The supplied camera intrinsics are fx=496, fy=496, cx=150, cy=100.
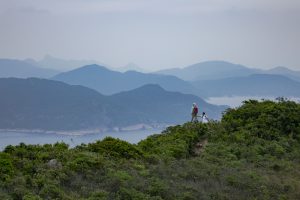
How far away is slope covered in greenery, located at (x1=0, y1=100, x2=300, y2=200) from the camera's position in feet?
31.7

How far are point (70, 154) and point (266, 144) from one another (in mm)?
6914

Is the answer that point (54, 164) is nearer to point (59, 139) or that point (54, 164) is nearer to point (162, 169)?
point (162, 169)

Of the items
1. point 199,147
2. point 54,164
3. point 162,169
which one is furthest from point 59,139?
point 162,169

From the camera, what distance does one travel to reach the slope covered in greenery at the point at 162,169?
9.66 meters

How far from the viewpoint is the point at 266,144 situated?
1576cm

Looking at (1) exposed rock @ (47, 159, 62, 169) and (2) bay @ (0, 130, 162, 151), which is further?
(2) bay @ (0, 130, 162, 151)

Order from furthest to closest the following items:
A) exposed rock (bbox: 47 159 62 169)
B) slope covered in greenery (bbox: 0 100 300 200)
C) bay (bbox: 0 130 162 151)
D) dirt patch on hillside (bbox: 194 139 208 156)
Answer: dirt patch on hillside (bbox: 194 139 208 156), bay (bbox: 0 130 162 151), exposed rock (bbox: 47 159 62 169), slope covered in greenery (bbox: 0 100 300 200)

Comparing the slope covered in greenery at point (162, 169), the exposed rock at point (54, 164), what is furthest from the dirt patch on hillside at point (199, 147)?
the exposed rock at point (54, 164)

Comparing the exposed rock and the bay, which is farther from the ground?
the bay

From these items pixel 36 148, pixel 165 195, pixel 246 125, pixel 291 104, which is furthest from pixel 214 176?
pixel 291 104

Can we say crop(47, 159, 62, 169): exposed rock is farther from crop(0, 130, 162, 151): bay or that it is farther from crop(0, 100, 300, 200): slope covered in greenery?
crop(0, 130, 162, 151): bay

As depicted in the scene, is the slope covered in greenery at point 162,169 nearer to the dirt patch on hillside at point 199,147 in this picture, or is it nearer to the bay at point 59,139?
the dirt patch on hillside at point 199,147

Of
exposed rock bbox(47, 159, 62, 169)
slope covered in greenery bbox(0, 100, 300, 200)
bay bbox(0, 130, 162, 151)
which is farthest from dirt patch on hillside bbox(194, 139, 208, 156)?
exposed rock bbox(47, 159, 62, 169)

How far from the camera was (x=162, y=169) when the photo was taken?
11.5 m
